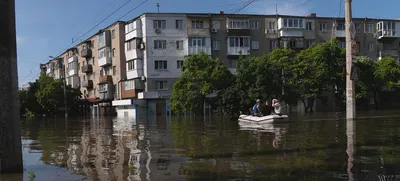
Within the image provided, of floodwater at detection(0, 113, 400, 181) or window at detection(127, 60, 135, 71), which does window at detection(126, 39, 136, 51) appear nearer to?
window at detection(127, 60, 135, 71)

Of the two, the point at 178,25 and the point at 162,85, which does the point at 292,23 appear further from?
the point at 162,85

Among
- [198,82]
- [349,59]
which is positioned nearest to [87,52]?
[198,82]

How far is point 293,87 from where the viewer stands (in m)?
48.6

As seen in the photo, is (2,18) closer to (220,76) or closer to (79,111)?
(220,76)

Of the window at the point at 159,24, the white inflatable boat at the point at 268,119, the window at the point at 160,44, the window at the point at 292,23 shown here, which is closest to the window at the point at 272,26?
the window at the point at 292,23

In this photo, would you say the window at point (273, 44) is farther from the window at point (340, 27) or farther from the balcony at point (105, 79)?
the balcony at point (105, 79)

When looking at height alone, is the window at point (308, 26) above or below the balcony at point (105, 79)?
above

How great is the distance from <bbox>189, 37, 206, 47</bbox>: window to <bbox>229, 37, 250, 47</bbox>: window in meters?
4.27

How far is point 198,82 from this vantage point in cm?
4659

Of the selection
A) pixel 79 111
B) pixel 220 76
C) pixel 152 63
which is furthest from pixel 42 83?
pixel 220 76

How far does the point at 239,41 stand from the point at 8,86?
54.8m

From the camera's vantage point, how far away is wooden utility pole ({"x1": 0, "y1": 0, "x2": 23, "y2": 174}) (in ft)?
22.5

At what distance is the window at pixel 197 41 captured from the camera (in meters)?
58.3

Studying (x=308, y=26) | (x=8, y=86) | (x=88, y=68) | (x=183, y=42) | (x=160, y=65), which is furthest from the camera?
(x=88, y=68)
